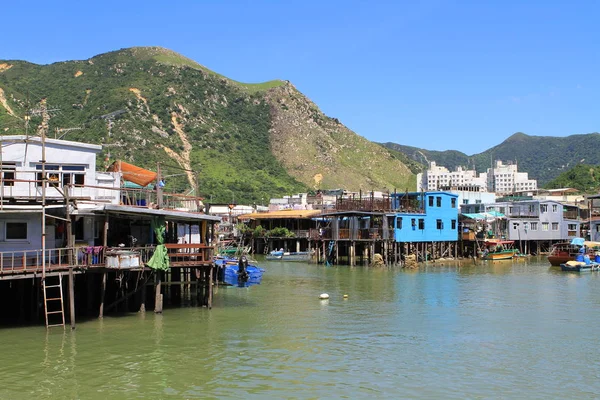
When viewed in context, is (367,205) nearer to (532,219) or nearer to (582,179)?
(532,219)

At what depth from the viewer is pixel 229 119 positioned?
170000 millimetres

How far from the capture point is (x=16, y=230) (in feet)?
91.8

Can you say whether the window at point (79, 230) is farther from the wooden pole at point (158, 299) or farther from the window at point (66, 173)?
the wooden pole at point (158, 299)

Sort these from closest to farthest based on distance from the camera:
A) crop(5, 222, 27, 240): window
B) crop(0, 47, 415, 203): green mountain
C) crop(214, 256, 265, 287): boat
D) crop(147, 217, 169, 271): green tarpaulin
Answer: crop(5, 222, 27, 240): window < crop(147, 217, 169, 271): green tarpaulin < crop(214, 256, 265, 287): boat < crop(0, 47, 415, 203): green mountain

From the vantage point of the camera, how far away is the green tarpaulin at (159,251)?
97.4 ft

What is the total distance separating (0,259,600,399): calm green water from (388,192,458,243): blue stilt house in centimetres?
2601

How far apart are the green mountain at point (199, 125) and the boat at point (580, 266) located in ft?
237

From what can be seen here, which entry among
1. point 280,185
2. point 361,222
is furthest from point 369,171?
point 361,222

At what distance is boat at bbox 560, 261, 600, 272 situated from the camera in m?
57.5

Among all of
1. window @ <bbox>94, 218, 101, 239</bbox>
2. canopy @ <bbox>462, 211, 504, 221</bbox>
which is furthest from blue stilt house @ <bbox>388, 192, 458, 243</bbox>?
window @ <bbox>94, 218, 101, 239</bbox>

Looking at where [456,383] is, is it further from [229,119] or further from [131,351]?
[229,119]

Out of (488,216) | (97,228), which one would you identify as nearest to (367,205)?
(488,216)

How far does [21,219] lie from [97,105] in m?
118

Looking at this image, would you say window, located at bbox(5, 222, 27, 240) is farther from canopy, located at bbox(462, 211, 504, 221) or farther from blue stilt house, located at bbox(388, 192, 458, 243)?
canopy, located at bbox(462, 211, 504, 221)
